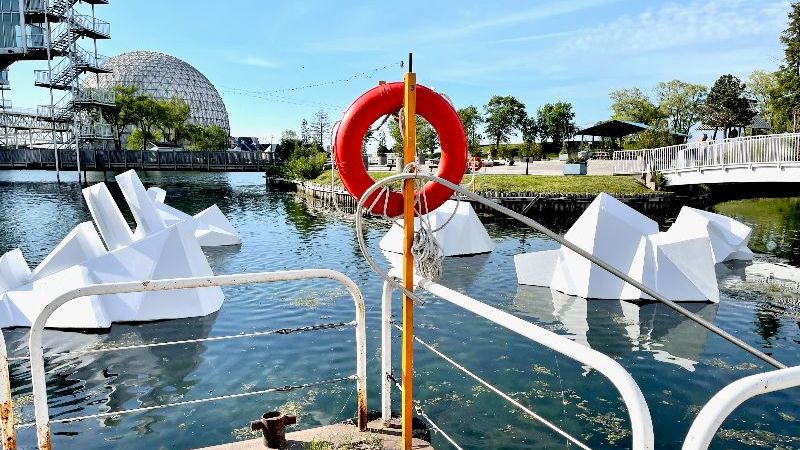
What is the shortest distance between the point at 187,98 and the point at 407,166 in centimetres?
13149

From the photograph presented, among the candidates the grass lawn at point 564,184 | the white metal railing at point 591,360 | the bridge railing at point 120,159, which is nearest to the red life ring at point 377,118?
the white metal railing at point 591,360

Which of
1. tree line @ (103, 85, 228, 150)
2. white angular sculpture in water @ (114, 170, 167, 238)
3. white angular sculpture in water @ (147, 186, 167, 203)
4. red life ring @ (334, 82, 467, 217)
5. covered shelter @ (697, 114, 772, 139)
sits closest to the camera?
red life ring @ (334, 82, 467, 217)

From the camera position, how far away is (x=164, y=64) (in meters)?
121

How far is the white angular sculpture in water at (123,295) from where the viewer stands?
12289 mm

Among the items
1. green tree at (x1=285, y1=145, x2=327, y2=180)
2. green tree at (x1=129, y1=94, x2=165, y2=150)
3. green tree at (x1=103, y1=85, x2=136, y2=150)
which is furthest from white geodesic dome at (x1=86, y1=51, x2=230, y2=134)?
green tree at (x1=285, y1=145, x2=327, y2=180)

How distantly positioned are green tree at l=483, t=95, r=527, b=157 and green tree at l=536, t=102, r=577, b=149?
10.8ft

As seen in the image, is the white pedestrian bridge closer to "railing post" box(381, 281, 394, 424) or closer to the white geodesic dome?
"railing post" box(381, 281, 394, 424)

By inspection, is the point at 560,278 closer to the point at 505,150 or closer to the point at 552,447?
the point at 552,447

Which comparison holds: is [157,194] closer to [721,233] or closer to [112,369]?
[112,369]

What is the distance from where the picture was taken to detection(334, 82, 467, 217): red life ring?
4.27 metres

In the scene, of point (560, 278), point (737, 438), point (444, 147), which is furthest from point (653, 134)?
point (444, 147)

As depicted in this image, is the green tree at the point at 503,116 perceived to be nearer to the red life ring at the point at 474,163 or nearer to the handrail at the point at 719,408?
the red life ring at the point at 474,163

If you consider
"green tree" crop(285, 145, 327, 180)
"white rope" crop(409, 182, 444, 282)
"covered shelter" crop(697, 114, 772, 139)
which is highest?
"covered shelter" crop(697, 114, 772, 139)

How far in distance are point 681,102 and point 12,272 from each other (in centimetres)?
7819
